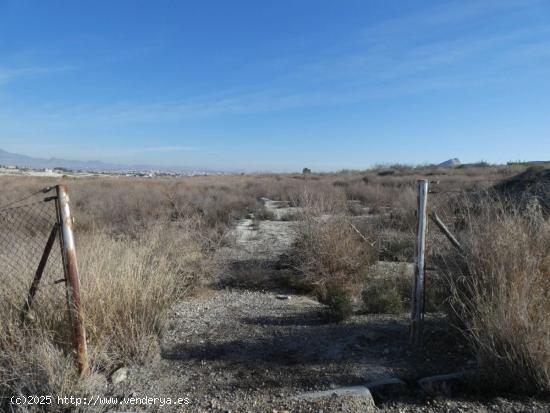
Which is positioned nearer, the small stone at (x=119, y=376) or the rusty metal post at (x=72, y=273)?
the rusty metal post at (x=72, y=273)

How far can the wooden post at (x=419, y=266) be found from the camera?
4.45 metres

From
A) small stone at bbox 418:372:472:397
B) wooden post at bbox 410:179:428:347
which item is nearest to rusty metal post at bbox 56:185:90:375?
small stone at bbox 418:372:472:397

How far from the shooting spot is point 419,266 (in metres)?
4.57

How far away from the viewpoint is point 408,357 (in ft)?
14.7

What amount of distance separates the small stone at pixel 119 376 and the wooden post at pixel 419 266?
3.11m

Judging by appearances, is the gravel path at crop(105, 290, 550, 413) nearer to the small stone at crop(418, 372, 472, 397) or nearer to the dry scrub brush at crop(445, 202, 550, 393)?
the small stone at crop(418, 372, 472, 397)

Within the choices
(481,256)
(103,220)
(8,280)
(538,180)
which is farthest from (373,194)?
(8,280)

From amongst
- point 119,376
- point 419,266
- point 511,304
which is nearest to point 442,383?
point 511,304

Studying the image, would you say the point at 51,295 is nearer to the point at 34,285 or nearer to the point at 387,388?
the point at 34,285

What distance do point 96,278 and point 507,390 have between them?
4.31 metres

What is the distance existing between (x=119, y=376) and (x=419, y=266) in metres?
3.33

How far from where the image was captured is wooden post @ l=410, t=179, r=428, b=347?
445 centimetres

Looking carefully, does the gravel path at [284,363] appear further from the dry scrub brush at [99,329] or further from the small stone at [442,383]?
the dry scrub brush at [99,329]

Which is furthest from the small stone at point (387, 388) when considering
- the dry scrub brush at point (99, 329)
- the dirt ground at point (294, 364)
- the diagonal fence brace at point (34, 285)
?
the diagonal fence brace at point (34, 285)
